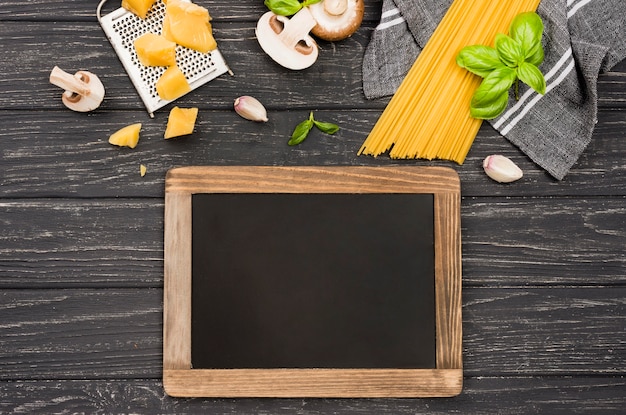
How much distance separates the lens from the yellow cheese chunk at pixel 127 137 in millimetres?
1148

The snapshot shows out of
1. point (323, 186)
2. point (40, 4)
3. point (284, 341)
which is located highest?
point (40, 4)

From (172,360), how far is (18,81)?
0.58m

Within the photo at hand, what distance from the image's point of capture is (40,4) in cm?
118

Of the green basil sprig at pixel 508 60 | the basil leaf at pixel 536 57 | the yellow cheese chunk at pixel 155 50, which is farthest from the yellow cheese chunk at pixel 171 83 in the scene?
the basil leaf at pixel 536 57

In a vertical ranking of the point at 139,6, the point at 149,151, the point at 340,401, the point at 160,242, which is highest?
the point at 139,6

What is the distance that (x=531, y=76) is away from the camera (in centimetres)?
109

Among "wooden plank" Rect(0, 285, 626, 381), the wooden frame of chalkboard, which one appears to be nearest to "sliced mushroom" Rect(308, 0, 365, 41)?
the wooden frame of chalkboard

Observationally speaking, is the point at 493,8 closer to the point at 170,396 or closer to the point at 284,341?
the point at 284,341

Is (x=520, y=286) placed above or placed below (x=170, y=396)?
above

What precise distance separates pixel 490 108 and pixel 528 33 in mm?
139

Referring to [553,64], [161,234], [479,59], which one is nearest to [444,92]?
[479,59]

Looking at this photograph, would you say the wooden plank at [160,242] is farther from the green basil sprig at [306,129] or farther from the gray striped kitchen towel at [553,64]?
the green basil sprig at [306,129]

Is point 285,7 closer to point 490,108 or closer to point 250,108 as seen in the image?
point 250,108

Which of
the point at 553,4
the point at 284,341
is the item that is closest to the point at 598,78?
the point at 553,4
